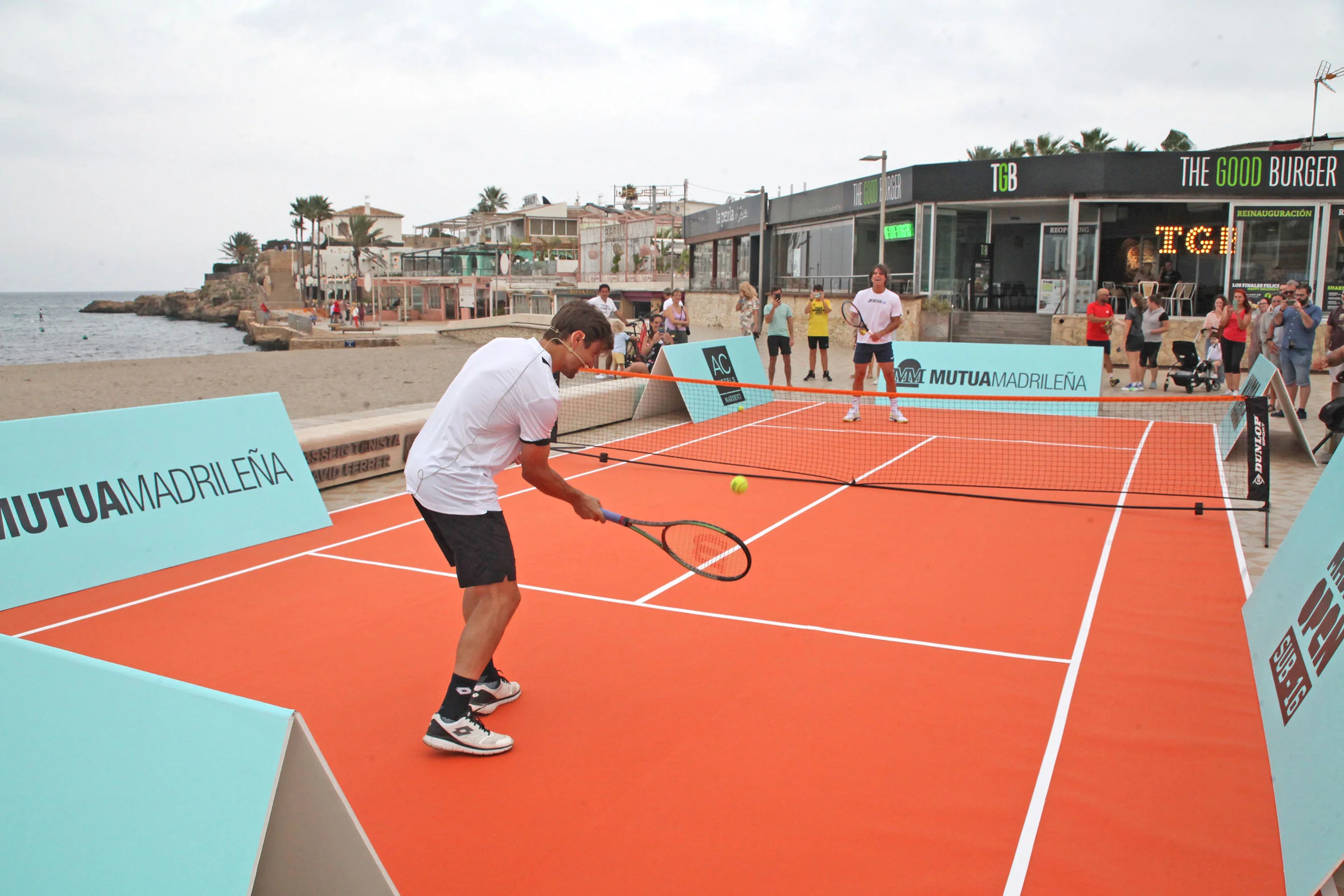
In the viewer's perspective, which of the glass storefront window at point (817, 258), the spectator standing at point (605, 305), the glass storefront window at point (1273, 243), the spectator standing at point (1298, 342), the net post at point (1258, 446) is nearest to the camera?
the net post at point (1258, 446)

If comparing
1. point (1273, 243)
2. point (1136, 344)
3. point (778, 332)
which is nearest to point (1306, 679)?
point (778, 332)

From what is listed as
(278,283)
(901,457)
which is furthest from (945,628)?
(278,283)

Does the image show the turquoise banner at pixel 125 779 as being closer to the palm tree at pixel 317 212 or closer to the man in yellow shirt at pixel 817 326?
the man in yellow shirt at pixel 817 326

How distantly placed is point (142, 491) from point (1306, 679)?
23.1 feet

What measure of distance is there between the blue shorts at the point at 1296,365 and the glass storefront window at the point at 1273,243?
13.2 metres

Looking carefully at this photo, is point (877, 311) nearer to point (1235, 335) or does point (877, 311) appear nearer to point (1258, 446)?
point (1258, 446)

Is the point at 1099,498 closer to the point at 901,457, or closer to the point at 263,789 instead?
the point at 901,457

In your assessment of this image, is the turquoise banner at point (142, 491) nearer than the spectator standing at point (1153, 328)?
Yes

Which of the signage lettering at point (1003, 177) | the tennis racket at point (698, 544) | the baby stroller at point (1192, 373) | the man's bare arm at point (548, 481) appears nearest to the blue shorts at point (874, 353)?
the baby stroller at point (1192, 373)

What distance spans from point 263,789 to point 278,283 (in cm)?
11327

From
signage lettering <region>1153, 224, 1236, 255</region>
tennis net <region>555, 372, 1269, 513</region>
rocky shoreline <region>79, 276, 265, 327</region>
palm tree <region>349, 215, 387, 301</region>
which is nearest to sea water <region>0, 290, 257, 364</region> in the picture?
rocky shoreline <region>79, 276, 265, 327</region>

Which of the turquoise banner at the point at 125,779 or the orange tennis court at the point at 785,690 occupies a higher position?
the turquoise banner at the point at 125,779

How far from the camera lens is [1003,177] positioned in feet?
81.4

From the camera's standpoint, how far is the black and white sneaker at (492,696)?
14.5 feet
